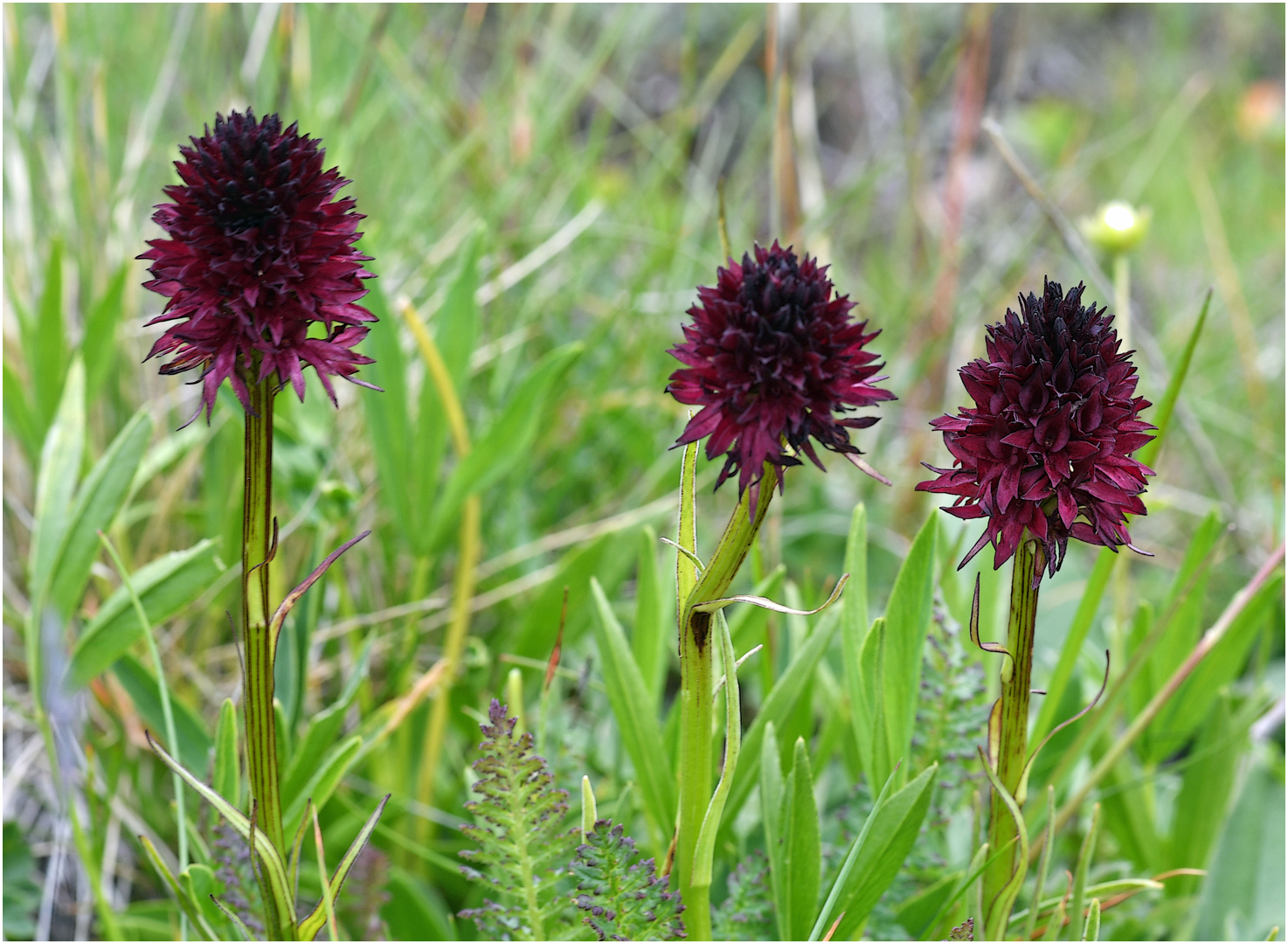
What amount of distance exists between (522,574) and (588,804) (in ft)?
2.82

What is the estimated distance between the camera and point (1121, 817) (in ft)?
4.11

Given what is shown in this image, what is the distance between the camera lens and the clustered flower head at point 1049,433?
0.66 metres

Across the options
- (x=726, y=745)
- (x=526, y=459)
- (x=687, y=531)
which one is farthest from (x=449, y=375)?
(x=726, y=745)

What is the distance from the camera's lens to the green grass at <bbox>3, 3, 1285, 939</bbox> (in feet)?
3.99

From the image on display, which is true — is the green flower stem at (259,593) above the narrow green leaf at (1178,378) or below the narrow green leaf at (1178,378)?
below

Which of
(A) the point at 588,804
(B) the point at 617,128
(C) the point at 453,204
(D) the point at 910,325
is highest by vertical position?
(B) the point at 617,128

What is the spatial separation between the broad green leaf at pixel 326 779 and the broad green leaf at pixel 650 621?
1.09 ft

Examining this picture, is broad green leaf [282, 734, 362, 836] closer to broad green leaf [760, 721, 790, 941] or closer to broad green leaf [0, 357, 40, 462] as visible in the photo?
broad green leaf [760, 721, 790, 941]

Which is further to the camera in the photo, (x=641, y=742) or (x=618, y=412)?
(x=618, y=412)

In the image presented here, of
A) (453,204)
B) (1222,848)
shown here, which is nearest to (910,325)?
(453,204)

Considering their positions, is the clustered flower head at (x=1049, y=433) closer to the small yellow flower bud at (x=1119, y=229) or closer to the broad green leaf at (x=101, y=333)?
the small yellow flower bud at (x=1119, y=229)

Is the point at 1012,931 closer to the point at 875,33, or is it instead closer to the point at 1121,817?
the point at 1121,817

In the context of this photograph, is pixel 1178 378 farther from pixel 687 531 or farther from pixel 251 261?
pixel 251 261

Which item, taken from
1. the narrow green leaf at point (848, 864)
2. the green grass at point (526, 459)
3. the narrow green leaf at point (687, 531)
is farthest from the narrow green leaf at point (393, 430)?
the narrow green leaf at point (848, 864)
